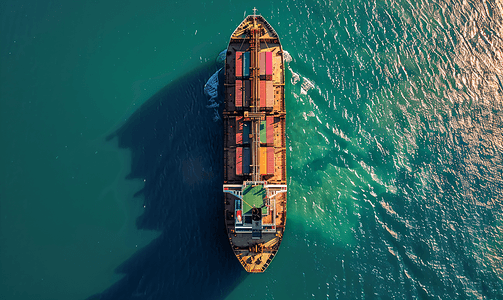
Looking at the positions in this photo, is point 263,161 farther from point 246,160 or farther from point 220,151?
point 220,151

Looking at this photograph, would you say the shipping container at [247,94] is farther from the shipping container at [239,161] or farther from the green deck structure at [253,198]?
the green deck structure at [253,198]

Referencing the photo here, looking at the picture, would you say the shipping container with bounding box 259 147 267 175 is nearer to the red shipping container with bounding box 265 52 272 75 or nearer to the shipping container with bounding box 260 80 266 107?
the shipping container with bounding box 260 80 266 107

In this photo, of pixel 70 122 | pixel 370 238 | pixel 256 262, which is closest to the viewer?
pixel 256 262

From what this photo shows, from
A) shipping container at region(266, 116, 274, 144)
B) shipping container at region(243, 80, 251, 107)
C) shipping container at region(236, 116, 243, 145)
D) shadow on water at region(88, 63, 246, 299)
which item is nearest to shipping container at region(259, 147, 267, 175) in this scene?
shipping container at region(266, 116, 274, 144)

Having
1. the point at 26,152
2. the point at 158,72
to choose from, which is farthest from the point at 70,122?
the point at 158,72

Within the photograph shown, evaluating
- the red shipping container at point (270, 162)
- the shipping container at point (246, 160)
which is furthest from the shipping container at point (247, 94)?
the red shipping container at point (270, 162)

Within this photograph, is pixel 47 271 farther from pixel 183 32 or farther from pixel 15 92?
pixel 183 32

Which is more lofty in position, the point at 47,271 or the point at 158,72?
the point at 158,72
